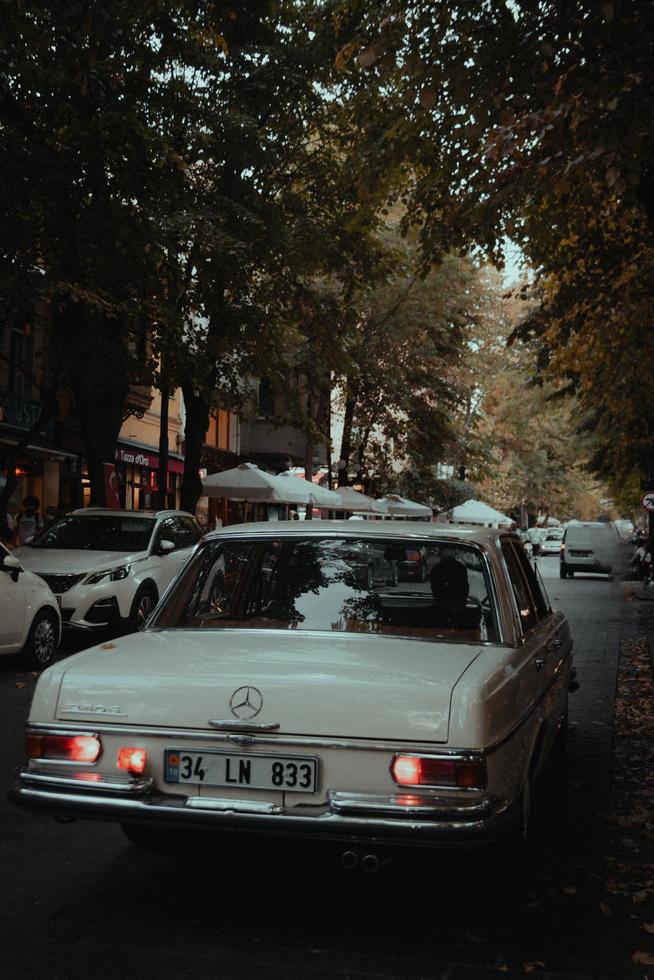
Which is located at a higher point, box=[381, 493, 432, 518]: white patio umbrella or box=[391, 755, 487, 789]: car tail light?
box=[381, 493, 432, 518]: white patio umbrella

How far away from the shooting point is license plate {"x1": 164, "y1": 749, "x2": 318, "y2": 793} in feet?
12.9

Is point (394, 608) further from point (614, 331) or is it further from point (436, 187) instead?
point (614, 331)

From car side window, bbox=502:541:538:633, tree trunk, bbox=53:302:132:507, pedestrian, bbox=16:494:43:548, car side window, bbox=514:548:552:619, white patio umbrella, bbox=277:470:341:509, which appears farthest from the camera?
white patio umbrella, bbox=277:470:341:509

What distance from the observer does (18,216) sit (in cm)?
1591

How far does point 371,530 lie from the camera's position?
5.25 m

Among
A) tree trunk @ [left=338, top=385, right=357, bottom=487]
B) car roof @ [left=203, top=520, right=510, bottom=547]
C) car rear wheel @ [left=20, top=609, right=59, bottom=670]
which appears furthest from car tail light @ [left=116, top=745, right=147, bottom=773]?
tree trunk @ [left=338, top=385, right=357, bottom=487]

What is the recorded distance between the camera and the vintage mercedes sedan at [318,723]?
3.87 m

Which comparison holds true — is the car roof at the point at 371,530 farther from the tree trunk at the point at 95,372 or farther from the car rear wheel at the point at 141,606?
the tree trunk at the point at 95,372

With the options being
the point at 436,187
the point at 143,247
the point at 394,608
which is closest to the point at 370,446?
the point at 143,247

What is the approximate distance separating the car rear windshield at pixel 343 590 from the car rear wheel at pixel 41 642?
676cm

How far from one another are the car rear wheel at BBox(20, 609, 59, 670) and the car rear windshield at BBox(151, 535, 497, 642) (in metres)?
6.76

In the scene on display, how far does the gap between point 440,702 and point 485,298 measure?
34123 mm

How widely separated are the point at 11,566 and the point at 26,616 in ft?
1.92

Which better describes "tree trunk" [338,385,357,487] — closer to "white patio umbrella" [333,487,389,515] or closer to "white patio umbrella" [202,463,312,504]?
"white patio umbrella" [333,487,389,515]
